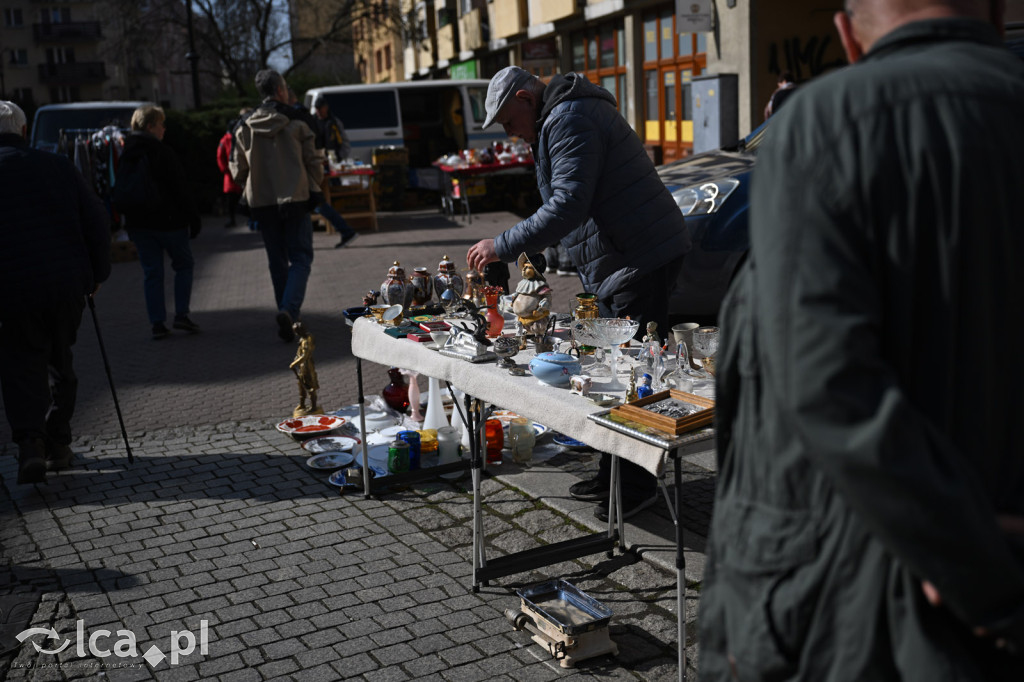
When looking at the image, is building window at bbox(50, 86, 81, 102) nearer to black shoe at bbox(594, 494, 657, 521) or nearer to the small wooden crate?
black shoe at bbox(594, 494, 657, 521)

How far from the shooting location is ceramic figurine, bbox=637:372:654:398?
3555mm

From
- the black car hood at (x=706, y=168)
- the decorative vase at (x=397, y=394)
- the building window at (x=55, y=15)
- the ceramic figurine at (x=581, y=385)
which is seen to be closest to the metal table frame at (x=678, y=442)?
the ceramic figurine at (x=581, y=385)

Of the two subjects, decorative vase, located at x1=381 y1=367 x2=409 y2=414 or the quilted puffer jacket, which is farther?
decorative vase, located at x1=381 y1=367 x2=409 y2=414

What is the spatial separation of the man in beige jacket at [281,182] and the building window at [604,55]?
12567 mm

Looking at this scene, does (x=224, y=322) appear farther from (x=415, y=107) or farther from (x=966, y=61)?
(x=415, y=107)

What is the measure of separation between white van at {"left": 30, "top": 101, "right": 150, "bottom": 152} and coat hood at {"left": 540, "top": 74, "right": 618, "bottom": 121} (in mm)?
14102

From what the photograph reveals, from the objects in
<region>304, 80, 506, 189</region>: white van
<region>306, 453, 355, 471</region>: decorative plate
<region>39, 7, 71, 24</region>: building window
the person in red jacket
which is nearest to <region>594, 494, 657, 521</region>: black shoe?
<region>306, 453, 355, 471</region>: decorative plate

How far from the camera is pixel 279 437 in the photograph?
6.29 metres

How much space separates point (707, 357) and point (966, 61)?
2.36 m

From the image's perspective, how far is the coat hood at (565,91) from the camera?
4.32m

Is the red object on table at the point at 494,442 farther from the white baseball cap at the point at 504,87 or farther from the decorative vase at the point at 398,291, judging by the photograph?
the white baseball cap at the point at 504,87

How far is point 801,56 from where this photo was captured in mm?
15695

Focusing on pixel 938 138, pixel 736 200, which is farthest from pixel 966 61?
pixel 736 200

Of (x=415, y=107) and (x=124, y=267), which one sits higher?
(x=415, y=107)
